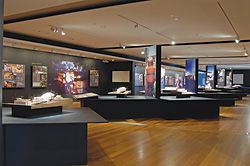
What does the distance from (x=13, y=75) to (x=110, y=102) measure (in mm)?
4375

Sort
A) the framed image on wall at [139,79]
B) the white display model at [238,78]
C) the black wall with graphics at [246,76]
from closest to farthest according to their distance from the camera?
the framed image on wall at [139,79]
the black wall with graphics at [246,76]
the white display model at [238,78]

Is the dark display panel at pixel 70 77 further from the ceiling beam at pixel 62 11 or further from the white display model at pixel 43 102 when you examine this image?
the white display model at pixel 43 102

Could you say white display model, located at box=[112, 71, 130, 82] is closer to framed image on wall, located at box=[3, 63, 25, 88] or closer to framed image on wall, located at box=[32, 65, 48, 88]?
framed image on wall, located at box=[32, 65, 48, 88]

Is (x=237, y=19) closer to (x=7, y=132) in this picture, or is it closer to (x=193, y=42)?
(x=193, y=42)

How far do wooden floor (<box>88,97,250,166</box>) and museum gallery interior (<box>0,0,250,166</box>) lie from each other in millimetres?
20

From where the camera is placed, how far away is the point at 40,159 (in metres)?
4.39

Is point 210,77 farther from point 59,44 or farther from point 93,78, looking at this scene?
point 59,44

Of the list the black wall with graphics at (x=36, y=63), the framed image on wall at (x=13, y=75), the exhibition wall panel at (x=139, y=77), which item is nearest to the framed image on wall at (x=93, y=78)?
the black wall with graphics at (x=36, y=63)

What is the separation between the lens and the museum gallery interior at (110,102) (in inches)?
176

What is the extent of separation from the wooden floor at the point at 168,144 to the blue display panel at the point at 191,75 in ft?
22.8

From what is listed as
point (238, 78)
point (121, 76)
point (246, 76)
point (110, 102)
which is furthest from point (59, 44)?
point (246, 76)

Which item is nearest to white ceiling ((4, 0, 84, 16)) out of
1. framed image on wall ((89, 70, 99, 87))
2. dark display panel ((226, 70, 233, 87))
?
framed image on wall ((89, 70, 99, 87))

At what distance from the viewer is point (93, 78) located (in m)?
17.6

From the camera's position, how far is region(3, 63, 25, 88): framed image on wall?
11039mm
